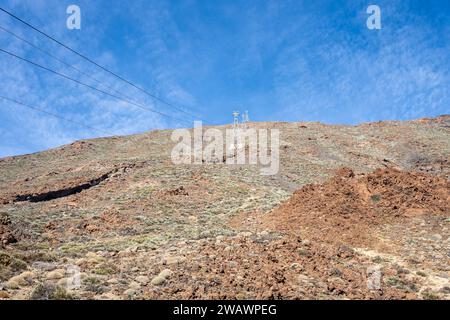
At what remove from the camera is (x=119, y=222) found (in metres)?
20.4

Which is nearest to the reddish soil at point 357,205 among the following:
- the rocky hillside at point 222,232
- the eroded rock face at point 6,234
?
the rocky hillside at point 222,232

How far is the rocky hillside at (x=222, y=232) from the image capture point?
36.9ft

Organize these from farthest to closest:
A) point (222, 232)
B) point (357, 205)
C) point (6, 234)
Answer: point (357, 205) < point (222, 232) < point (6, 234)

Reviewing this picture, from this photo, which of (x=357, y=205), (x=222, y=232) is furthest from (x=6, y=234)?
(x=357, y=205)

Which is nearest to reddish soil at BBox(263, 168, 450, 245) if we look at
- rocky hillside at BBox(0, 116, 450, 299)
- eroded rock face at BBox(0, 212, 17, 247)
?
rocky hillside at BBox(0, 116, 450, 299)

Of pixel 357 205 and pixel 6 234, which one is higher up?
pixel 357 205

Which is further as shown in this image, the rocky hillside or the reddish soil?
the reddish soil

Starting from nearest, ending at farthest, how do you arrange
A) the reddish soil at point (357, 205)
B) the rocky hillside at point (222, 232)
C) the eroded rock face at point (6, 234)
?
the rocky hillside at point (222, 232)
the eroded rock face at point (6, 234)
the reddish soil at point (357, 205)

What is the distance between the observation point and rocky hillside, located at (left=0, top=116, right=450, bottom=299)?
11.3 m

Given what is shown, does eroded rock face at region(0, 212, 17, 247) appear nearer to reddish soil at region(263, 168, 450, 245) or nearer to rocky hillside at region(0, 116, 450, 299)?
rocky hillside at region(0, 116, 450, 299)

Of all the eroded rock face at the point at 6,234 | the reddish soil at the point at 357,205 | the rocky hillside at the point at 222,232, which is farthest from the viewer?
the reddish soil at the point at 357,205

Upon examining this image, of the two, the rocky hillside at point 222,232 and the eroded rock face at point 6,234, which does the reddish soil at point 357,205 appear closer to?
the rocky hillside at point 222,232

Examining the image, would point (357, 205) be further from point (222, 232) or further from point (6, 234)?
point (6, 234)

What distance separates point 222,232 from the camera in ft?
57.9
